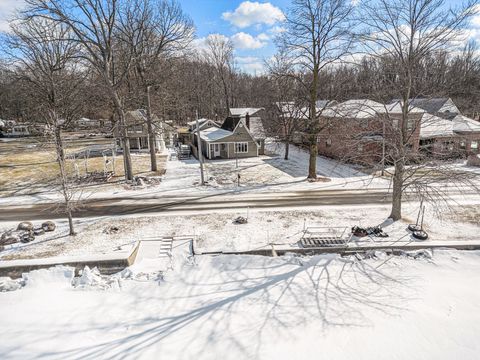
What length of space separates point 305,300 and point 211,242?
17.7ft

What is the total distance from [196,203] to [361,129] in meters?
16.7

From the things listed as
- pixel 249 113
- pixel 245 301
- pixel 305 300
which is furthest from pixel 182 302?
pixel 249 113

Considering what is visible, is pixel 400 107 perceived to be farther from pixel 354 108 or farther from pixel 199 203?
pixel 199 203

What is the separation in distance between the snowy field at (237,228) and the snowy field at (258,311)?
1.97 metres

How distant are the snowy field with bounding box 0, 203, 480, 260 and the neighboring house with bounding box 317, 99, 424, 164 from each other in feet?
11.0

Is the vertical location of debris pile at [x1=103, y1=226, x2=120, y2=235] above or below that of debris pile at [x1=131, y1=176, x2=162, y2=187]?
below

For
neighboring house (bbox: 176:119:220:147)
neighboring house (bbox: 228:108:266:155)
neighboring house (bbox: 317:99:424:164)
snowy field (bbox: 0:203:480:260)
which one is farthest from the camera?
neighboring house (bbox: 176:119:220:147)

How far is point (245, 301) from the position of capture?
9.62 metres

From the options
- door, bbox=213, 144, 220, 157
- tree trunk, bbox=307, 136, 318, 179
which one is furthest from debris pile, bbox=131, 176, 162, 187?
tree trunk, bbox=307, 136, 318, 179

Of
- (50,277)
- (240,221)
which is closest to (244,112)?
(240,221)

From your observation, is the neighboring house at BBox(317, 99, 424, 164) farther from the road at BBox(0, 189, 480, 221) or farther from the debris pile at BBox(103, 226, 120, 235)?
the debris pile at BBox(103, 226, 120, 235)

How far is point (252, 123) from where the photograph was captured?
3984 centimetres

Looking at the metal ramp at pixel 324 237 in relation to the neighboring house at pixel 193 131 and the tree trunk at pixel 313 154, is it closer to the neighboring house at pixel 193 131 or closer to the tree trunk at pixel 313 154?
the tree trunk at pixel 313 154

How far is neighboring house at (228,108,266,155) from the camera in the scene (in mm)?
36719
